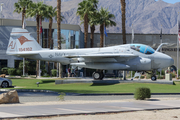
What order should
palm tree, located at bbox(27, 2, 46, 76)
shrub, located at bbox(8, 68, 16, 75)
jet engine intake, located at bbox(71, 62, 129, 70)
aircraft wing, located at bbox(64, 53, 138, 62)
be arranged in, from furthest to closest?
1. shrub, located at bbox(8, 68, 16, 75)
2. palm tree, located at bbox(27, 2, 46, 76)
3. jet engine intake, located at bbox(71, 62, 129, 70)
4. aircraft wing, located at bbox(64, 53, 138, 62)

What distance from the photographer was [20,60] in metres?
Result: 59.2

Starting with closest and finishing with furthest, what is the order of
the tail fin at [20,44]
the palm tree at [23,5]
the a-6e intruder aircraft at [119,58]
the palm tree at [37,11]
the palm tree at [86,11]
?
1. the a-6e intruder aircraft at [119,58]
2. the tail fin at [20,44]
3. the palm tree at [37,11]
4. the palm tree at [86,11]
5. the palm tree at [23,5]

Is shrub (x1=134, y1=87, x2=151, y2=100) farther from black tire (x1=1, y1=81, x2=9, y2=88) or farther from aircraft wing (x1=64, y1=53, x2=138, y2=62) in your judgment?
black tire (x1=1, y1=81, x2=9, y2=88)

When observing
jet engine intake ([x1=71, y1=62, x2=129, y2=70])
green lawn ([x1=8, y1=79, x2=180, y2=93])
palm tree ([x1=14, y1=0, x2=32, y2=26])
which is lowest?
green lawn ([x1=8, y1=79, x2=180, y2=93])

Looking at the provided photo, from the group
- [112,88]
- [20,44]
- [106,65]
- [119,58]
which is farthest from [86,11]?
[112,88]

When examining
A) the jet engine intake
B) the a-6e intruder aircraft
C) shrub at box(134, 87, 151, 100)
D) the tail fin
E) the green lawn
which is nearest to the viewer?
shrub at box(134, 87, 151, 100)

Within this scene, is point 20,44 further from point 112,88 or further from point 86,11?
point 86,11

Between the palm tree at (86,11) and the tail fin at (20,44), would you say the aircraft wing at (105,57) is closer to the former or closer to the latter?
the tail fin at (20,44)

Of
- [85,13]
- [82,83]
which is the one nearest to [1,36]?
[85,13]

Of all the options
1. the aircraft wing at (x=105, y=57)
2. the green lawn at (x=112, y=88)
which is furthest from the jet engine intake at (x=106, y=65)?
the green lawn at (x=112, y=88)

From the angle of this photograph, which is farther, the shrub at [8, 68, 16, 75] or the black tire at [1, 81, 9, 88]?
the shrub at [8, 68, 16, 75]

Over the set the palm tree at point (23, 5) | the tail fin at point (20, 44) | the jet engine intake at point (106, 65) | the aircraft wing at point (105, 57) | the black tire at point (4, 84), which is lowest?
the black tire at point (4, 84)

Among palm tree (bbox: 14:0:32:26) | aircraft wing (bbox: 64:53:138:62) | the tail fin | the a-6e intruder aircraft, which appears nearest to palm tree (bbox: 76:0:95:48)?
palm tree (bbox: 14:0:32:26)

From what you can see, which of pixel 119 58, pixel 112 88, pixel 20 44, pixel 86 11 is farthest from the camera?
pixel 86 11
